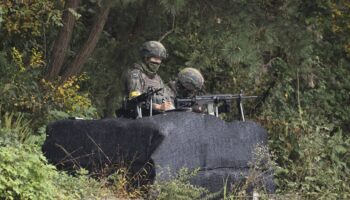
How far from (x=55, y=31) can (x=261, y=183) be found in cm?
633

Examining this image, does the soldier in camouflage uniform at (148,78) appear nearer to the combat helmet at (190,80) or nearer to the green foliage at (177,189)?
the combat helmet at (190,80)

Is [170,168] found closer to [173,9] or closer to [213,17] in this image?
[173,9]

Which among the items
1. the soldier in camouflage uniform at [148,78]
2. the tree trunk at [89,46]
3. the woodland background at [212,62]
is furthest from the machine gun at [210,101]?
the tree trunk at [89,46]

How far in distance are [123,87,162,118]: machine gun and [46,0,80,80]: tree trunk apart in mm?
3722

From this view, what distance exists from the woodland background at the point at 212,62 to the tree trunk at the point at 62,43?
0.05 feet

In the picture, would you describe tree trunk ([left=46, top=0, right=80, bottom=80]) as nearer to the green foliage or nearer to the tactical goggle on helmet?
the tactical goggle on helmet

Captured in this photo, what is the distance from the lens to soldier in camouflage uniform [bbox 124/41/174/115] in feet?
41.3

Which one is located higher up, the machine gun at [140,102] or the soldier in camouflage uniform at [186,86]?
the soldier in camouflage uniform at [186,86]

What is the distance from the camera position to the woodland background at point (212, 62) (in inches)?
587

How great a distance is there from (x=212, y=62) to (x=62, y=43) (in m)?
3.20

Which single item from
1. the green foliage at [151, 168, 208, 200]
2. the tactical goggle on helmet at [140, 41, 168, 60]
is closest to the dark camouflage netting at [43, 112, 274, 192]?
the green foliage at [151, 168, 208, 200]

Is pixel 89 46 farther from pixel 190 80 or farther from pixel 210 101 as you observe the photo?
pixel 210 101

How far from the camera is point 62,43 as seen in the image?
16031 mm

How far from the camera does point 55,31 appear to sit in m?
17.4
